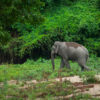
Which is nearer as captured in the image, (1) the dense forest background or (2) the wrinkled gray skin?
(2) the wrinkled gray skin

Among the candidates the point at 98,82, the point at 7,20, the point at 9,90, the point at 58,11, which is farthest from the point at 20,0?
the point at 58,11

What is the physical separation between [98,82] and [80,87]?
112 centimetres

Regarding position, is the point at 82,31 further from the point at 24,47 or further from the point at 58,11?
the point at 24,47

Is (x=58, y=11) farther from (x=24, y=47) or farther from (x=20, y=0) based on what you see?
(x=20, y=0)

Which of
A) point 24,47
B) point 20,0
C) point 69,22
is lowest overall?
point 24,47

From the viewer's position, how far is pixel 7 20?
10344mm

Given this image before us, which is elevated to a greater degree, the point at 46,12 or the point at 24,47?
A: the point at 46,12

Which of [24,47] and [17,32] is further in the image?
[17,32]

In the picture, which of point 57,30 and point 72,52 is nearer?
point 72,52

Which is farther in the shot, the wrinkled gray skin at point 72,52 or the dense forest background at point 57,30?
the dense forest background at point 57,30

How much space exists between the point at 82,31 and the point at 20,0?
17.6 m

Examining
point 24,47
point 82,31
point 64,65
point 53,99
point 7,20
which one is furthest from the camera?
point 82,31

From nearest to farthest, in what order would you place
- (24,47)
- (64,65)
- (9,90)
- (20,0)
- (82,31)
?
(20,0) < (9,90) < (64,65) < (24,47) < (82,31)

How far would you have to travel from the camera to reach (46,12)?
2634 centimetres
